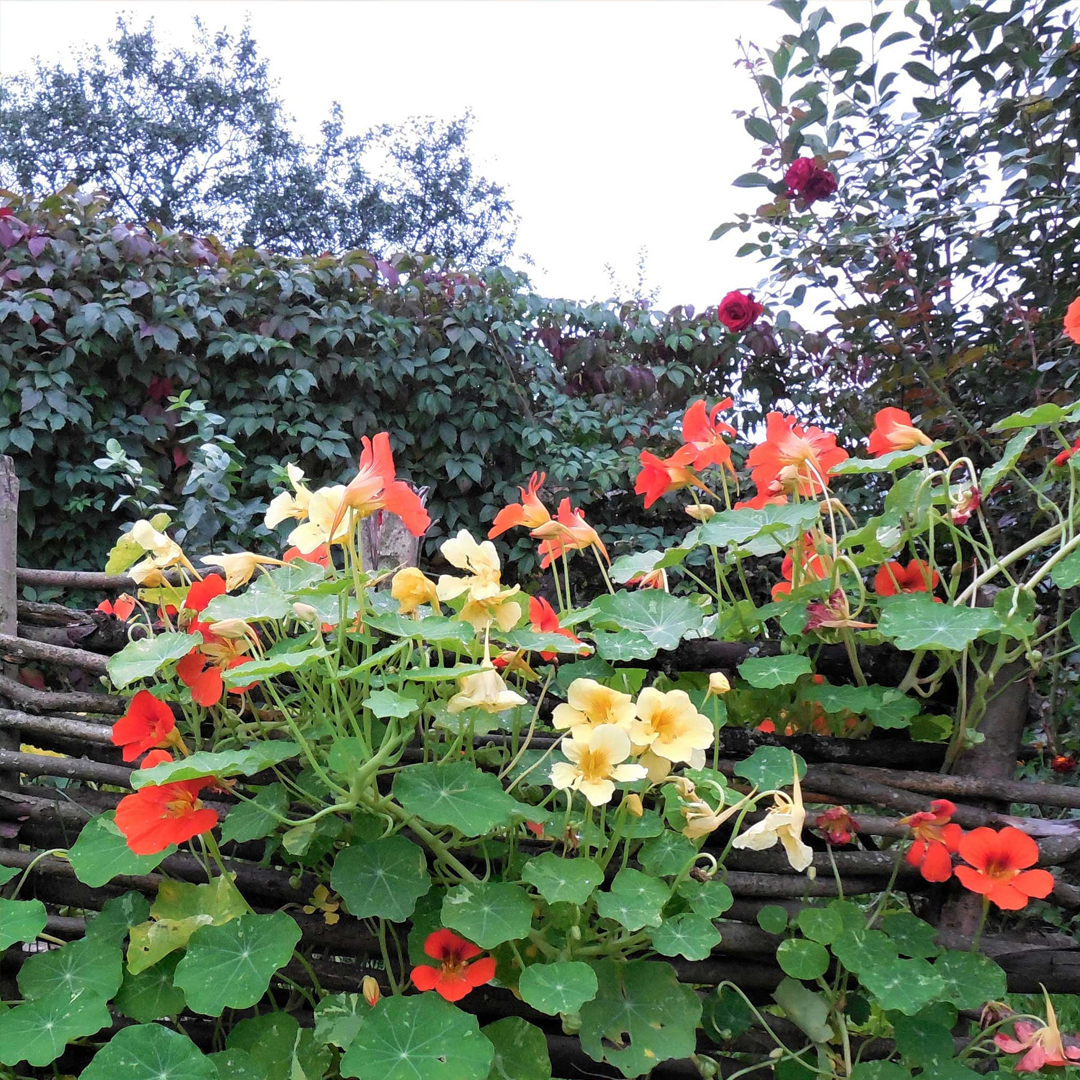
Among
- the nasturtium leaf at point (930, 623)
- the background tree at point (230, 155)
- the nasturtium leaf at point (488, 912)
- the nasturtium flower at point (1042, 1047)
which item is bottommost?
the nasturtium flower at point (1042, 1047)

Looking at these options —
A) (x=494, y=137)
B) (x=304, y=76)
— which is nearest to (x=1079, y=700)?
(x=494, y=137)

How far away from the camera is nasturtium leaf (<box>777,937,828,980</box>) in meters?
0.84

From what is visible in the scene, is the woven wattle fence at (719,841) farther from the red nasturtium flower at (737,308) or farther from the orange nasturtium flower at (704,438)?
the red nasturtium flower at (737,308)

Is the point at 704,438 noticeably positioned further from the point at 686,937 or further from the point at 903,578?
the point at 686,937

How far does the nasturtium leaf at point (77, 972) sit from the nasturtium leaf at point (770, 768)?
656 millimetres

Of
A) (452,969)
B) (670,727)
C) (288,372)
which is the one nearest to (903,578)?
(670,727)

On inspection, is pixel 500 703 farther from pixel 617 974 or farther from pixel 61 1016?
pixel 61 1016

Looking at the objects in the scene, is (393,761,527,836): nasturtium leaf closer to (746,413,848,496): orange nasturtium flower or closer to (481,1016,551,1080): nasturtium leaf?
(481,1016,551,1080): nasturtium leaf

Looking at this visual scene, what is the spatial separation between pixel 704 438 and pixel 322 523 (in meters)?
0.45

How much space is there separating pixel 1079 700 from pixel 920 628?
1014 mm

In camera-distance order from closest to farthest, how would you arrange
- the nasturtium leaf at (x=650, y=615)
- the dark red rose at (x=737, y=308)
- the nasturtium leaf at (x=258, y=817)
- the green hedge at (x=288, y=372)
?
1. the nasturtium leaf at (x=258, y=817)
2. the nasturtium leaf at (x=650, y=615)
3. the dark red rose at (x=737, y=308)
4. the green hedge at (x=288, y=372)

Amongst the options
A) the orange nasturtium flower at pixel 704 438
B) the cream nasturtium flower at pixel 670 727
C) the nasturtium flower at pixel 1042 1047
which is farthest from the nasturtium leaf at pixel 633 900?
the orange nasturtium flower at pixel 704 438

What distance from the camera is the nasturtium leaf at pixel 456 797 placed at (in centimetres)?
76

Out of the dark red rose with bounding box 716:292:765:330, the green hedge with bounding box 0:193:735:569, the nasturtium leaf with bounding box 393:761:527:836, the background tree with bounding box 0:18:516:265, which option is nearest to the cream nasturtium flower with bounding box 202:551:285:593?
the nasturtium leaf with bounding box 393:761:527:836
